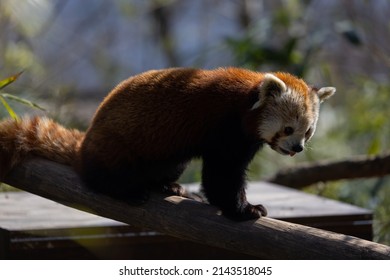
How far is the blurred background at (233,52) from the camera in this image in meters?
4.88

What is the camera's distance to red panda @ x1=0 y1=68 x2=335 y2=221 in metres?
2.57

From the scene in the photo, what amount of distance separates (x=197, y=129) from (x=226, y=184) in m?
0.24

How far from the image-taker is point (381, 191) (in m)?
4.86

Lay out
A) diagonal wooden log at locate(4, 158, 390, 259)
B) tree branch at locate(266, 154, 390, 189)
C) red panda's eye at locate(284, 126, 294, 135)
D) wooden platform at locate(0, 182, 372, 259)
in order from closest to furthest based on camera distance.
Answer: diagonal wooden log at locate(4, 158, 390, 259) → red panda's eye at locate(284, 126, 294, 135) → wooden platform at locate(0, 182, 372, 259) → tree branch at locate(266, 154, 390, 189)

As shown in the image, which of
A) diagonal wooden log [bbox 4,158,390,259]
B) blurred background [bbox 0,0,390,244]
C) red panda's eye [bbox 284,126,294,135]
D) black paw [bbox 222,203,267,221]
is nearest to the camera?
diagonal wooden log [bbox 4,158,390,259]

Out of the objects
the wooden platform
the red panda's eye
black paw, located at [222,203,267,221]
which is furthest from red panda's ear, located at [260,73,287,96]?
the wooden platform

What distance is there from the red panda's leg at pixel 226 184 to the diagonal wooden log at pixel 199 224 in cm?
6

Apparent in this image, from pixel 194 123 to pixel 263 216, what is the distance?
44 centimetres

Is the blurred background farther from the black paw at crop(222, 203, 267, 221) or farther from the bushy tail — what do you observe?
the black paw at crop(222, 203, 267, 221)

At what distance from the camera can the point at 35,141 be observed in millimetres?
2852

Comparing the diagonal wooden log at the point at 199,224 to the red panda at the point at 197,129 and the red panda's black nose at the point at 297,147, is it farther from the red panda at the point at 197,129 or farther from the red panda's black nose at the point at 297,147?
the red panda's black nose at the point at 297,147

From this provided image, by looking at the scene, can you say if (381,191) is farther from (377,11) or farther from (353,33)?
(377,11)

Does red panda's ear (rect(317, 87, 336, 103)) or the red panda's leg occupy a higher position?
red panda's ear (rect(317, 87, 336, 103))

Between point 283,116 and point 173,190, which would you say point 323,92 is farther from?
point 173,190
